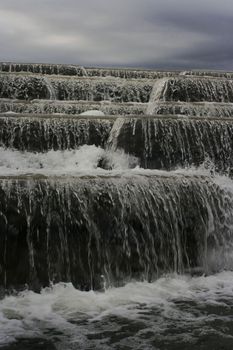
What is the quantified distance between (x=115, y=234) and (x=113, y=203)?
1.32 feet

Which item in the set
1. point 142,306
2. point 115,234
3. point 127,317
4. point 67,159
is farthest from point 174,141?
point 127,317

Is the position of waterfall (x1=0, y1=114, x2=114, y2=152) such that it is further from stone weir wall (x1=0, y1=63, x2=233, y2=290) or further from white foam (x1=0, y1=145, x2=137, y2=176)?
white foam (x1=0, y1=145, x2=137, y2=176)

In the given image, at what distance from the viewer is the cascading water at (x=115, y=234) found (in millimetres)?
5441

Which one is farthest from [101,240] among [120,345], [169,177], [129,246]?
[120,345]

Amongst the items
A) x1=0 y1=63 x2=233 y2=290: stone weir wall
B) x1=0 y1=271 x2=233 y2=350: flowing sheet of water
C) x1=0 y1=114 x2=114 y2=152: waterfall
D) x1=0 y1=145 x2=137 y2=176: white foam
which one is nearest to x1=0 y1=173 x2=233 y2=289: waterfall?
x1=0 y1=63 x2=233 y2=290: stone weir wall

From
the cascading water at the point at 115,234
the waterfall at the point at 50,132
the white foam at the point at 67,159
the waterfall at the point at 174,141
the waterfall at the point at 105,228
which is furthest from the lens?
the waterfall at the point at 50,132

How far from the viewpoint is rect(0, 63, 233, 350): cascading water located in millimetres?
5441

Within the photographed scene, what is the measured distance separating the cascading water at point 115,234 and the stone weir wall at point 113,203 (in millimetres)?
15

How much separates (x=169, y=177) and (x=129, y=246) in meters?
1.23

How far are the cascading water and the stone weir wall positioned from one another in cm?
2

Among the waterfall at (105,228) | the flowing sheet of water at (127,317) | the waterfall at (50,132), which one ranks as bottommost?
the flowing sheet of water at (127,317)

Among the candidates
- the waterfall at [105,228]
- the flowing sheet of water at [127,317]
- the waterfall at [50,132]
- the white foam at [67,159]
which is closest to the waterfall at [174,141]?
the white foam at [67,159]

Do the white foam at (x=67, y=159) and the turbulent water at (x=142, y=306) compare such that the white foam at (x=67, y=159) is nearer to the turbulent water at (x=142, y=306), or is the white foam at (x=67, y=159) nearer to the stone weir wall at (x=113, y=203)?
the stone weir wall at (x=113, y=203)

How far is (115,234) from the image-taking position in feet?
23.5
